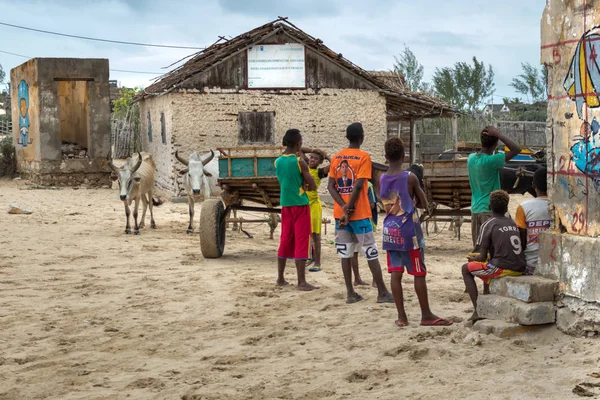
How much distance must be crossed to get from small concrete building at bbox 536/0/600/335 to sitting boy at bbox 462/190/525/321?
0.20 m

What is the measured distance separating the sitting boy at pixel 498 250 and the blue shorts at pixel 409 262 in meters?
0.39

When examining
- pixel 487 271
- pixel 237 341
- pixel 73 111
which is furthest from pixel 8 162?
pixel 487 271

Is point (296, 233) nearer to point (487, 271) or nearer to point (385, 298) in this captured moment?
point (385, 298)

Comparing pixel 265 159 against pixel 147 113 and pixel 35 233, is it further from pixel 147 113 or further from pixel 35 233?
pixel 147 113

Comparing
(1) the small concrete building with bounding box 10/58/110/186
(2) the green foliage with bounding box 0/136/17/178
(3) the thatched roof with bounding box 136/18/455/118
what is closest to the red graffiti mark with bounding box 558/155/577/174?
(3) the thatched roof with bounding box 136/18/455/118

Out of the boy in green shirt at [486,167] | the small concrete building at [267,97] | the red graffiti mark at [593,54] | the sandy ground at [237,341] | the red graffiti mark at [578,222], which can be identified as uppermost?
the small concrete building at [267,97]

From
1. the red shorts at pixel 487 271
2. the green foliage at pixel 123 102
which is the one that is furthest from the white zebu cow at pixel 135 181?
the green foliage at pixel 123 102

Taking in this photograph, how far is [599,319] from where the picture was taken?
227 inches

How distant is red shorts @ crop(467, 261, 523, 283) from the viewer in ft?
21.4

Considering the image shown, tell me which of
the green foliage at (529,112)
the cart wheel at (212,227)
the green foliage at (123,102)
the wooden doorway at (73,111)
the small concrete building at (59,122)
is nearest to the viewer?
the cart wheel at (212,227)

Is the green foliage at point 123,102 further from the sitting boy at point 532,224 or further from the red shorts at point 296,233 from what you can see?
the sitting boy at point 532,224

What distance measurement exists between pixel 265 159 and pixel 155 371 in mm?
5692

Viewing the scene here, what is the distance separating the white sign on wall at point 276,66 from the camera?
849 inches

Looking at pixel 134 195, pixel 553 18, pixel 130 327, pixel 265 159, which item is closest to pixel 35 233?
pixel 134 195
